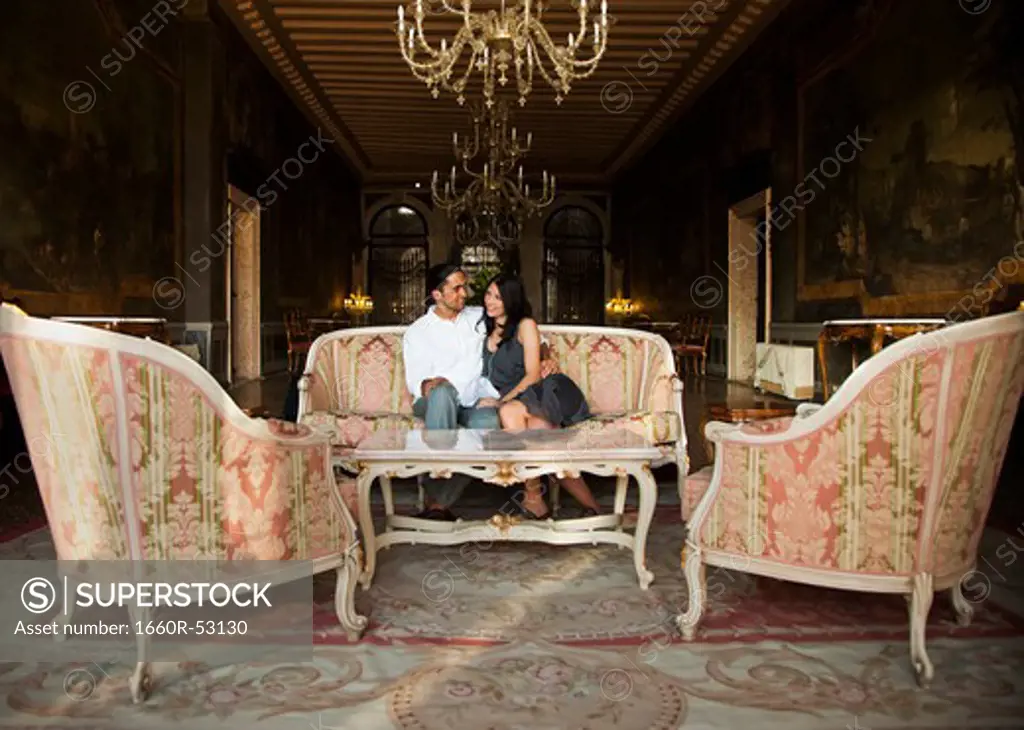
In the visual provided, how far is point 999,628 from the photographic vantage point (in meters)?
2.57

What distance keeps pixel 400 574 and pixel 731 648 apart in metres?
1.33

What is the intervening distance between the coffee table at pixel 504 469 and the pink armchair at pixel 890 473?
22.1 inches

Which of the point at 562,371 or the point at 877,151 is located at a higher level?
the point at 877,151

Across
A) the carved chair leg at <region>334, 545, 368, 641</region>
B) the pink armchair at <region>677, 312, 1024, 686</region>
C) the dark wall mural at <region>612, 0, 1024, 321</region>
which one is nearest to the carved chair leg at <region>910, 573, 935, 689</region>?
the pink armchair at <region>677, 312, 1024, 686</region>

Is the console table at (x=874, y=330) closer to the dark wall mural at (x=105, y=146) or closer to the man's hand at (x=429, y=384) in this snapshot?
the man's hand at (x=429, y=384)

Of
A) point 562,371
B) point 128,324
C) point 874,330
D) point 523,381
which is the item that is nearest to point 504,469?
point 523,381

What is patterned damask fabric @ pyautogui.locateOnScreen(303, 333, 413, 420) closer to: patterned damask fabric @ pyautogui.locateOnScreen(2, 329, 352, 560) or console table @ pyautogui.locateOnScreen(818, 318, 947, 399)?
patterned damask fabric @ pyautogui.locateOnScreen(2, 329, 352, 560)

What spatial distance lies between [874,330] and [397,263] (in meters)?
14.9

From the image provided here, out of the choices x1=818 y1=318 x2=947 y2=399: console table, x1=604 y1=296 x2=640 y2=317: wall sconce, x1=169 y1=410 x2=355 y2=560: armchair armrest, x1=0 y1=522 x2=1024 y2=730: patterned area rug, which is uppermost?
x1=604 y1=296 x2=640 y2=317: wall sconce

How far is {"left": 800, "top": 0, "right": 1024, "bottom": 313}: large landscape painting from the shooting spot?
5.33 m

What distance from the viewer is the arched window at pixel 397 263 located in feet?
65.3

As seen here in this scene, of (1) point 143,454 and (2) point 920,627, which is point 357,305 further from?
(2) point 920,627

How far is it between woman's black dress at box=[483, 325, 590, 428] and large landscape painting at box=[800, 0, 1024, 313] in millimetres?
3059

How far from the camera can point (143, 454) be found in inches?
84.4
